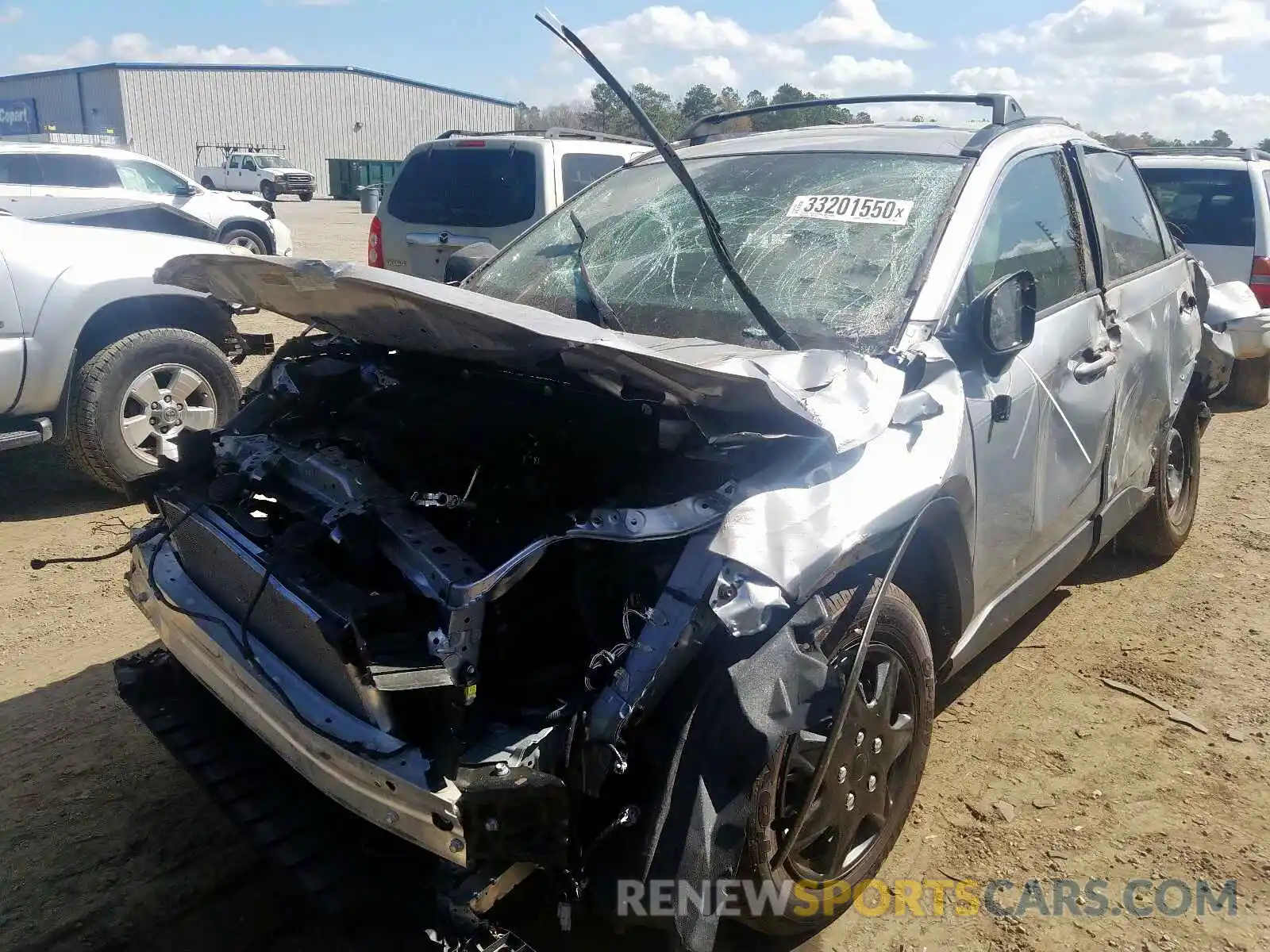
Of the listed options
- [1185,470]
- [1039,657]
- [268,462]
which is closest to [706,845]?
[268,462]

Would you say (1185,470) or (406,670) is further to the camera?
(1185,470)

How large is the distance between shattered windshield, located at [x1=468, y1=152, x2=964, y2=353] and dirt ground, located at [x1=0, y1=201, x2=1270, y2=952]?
155cm

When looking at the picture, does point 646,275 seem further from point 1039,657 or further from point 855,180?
point 1039,657

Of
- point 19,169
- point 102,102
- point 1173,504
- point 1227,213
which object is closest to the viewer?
point 1173,504

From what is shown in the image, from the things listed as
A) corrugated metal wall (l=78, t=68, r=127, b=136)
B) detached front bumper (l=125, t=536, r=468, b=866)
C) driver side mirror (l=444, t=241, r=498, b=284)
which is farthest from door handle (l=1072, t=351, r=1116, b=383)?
corrugated metal wall (l=78, t=68, r=127, b=136)

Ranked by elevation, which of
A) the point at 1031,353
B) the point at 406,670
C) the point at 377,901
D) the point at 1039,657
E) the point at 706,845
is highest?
the point at 1031,353

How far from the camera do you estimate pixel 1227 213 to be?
831 centimetres

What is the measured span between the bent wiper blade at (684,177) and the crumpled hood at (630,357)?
0.21 meters

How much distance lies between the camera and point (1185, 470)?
16.7 ft

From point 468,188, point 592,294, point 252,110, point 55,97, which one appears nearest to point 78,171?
point 468,188

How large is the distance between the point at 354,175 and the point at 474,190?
40.4 meters

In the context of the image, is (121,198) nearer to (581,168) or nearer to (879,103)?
(581,168)

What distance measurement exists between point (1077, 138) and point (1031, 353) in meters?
1.31

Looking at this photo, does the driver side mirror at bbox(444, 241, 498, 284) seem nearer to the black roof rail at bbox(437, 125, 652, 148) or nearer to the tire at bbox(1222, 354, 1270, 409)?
the black roof rail at bbox(437, 125, 652, 148)
